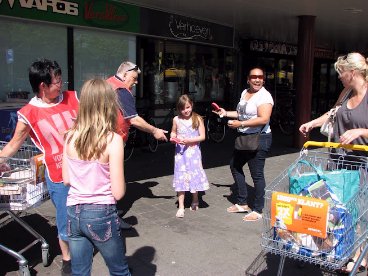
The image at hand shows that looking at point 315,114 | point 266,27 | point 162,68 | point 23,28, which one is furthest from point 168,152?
point 315,114

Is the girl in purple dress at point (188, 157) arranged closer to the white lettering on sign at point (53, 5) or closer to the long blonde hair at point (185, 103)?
the long blonde hair at point (185, 103)

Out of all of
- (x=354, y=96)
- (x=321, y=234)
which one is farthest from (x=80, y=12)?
(x=321, y=234)

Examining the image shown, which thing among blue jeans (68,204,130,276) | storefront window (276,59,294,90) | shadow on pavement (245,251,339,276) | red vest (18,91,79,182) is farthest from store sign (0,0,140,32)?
storefront window (276,59,294,90)

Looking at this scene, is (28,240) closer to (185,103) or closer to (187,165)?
(187,165)

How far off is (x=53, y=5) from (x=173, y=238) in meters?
4.79

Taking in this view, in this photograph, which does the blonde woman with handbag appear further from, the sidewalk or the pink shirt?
the pink shirt

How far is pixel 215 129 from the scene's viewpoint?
10758 mm

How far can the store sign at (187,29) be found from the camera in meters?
9.90

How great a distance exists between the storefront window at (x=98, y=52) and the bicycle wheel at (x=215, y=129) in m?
2.62

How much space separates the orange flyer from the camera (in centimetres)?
251

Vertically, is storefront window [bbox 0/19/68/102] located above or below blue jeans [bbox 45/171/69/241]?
above

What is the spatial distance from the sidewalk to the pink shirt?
1.38 metres

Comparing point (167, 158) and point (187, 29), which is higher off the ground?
point (187, 29)

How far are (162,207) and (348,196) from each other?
2973mm
